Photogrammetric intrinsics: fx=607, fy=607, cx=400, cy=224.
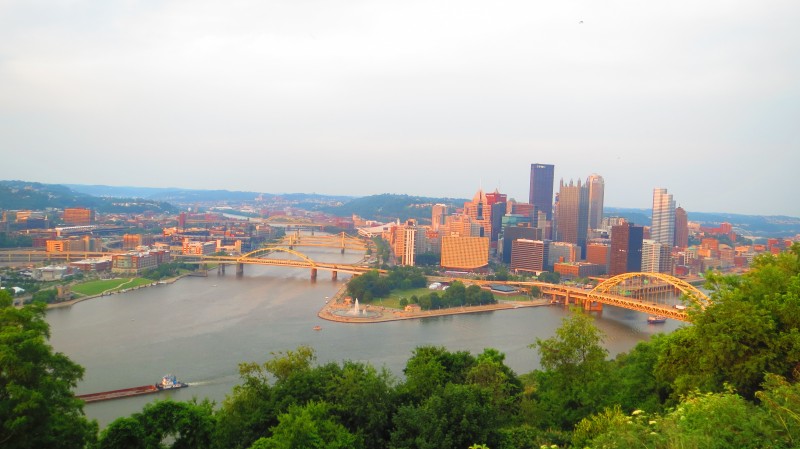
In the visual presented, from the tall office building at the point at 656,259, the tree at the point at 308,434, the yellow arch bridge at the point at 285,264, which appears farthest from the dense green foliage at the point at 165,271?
the tall office building at the point at 656,259

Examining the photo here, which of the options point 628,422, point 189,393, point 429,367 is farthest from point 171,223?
point 628,422

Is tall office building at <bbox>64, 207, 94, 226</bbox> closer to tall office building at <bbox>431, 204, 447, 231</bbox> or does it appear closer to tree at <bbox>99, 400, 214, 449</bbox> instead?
tall office building at <bbox>431, 204, 447, 231</bbox>

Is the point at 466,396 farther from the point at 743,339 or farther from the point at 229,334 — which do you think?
the point at 229,334

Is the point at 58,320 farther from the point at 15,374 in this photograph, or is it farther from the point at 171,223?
the point at 171,223

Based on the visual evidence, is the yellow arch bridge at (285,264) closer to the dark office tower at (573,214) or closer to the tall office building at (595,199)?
the dark office tower at (573,214)

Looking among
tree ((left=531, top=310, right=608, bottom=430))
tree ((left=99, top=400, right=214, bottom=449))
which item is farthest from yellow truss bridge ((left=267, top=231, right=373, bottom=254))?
tree ((left=99, top=400, right=214, bottom=449))

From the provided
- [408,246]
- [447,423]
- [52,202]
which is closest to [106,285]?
[408,246]
